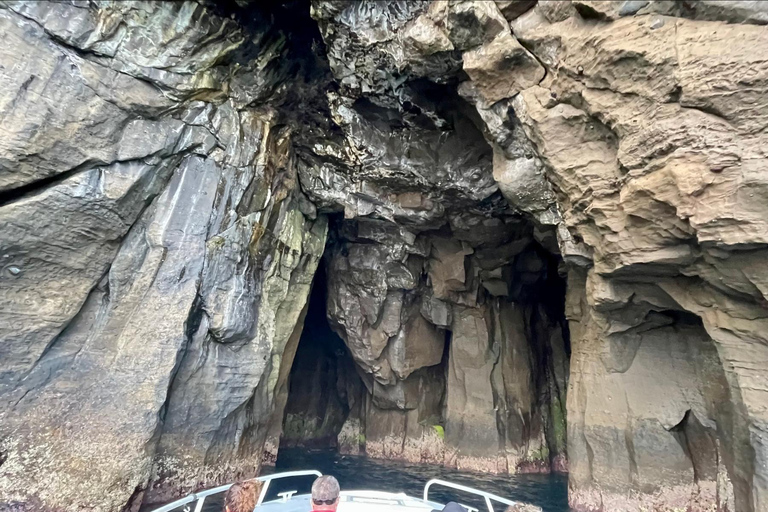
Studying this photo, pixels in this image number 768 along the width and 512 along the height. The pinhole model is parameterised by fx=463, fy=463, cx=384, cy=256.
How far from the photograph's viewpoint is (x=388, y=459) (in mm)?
15211

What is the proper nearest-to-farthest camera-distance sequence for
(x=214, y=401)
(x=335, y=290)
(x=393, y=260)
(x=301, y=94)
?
1. (x=214, y=401)
2. (x=301, y=94)
3. (x=393, y=260)
4. (x=335, y=290)

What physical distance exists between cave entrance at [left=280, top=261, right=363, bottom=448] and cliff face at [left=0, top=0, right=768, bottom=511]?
16.9 ft

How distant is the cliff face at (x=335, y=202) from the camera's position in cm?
633

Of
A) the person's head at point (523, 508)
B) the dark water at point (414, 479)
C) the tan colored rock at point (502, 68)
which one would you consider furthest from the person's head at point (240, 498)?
the dark water at point (414, 479)

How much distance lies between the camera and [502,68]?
7719 millimetres

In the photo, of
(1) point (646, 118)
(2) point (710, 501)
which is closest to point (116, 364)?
(1) point (646, 118)

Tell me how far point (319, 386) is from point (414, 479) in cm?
680

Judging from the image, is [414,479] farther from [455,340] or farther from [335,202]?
[335,202]

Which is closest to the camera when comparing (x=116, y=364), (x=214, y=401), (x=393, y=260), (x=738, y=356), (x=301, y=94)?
(x=738, y=356)

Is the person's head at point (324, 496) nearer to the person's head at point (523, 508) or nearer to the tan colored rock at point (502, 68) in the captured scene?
the person's head at point (523, 508)

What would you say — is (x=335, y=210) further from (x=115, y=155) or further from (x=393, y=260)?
(x=115, y=155)

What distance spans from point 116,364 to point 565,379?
13193 mm

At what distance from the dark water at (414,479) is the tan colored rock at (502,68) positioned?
8.48 metres

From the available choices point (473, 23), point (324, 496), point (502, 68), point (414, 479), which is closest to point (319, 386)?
point (414, 479)
